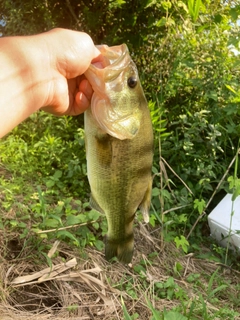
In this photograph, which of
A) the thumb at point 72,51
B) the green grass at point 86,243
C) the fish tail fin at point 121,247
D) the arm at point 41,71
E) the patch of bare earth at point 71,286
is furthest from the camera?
the green grass at point 86,243

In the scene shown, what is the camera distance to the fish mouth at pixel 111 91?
1.74 meters

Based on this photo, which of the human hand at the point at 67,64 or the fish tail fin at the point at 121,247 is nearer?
the human hand at the point at 67,64

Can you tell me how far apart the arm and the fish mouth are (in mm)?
56

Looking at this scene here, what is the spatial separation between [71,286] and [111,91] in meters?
1.65

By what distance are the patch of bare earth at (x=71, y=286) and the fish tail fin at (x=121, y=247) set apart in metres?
0.48

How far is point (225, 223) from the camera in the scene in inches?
145

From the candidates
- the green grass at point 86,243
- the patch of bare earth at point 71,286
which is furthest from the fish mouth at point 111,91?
the patch of bare earth at point 71,286

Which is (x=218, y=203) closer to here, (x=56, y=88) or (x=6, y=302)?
(x=6, y=302)

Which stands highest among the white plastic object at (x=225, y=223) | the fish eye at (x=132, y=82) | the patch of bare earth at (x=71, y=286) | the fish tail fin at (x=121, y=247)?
the fish eye at (x=132, y=82)

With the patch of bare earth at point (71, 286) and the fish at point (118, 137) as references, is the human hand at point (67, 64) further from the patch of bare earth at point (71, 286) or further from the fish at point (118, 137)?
the patch of bare earth at point (71, 286)

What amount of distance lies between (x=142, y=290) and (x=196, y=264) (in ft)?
2.28

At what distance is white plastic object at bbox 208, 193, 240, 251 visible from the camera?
3.65m

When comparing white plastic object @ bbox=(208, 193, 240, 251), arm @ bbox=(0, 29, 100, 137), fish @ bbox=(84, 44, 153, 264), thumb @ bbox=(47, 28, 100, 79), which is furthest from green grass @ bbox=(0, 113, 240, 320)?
thumb @ bbox=(47, 28, 100, 79)

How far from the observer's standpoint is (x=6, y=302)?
2.70 m
